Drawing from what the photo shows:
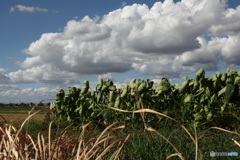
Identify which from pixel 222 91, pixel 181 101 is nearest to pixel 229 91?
pixel 222 91

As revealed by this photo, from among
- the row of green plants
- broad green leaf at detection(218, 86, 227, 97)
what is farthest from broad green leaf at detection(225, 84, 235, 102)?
broad green leaf at detection(218, 86, 227, 97)

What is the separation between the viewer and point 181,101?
4.50 metres

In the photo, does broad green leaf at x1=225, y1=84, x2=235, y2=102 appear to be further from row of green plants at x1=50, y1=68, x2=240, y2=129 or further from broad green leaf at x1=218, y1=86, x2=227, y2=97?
broad green leaf at x1=218, y1=86, x2=227, y2=97

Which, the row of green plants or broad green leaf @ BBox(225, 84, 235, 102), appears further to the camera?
the row of green plants

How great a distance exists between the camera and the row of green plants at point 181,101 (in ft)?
14.4

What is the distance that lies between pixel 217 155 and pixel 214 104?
78.4 inches

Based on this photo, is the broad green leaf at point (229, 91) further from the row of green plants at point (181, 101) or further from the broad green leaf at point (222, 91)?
the broad green leaf at point (222, 91)

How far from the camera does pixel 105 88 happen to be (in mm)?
5434

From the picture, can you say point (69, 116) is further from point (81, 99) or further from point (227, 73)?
point (227, 73)

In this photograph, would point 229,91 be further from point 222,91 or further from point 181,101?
point 181,101

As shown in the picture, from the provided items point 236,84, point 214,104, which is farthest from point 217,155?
point 236,84

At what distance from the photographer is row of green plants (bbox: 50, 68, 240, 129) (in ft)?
14.4

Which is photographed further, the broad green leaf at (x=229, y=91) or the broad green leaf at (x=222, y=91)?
the broad green leaf at (x=222, y=91)

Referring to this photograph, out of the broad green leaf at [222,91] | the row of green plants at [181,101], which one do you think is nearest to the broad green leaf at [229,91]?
the row of green plants at [181,101]
